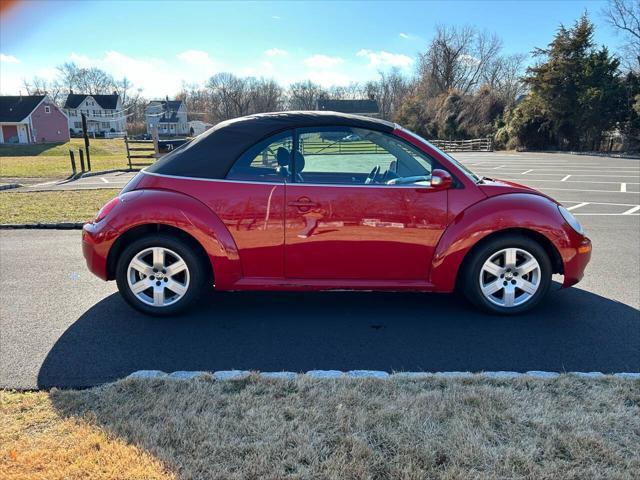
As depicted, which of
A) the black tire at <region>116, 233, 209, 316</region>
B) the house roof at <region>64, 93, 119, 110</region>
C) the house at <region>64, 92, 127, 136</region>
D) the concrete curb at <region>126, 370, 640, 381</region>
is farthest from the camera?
the house roof at <region>64, 93, 119, 110</region>

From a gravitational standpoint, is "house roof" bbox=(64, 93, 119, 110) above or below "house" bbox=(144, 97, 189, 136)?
above

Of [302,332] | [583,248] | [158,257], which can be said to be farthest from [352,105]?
[302,332]

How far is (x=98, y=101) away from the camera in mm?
83750

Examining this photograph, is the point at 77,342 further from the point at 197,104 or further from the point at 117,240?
the point at 197,104

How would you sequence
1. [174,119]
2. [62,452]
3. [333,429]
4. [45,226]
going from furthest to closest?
[174,119]
[45,226]
[333,429]
[62,452]

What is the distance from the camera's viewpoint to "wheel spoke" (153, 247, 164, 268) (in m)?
4.07

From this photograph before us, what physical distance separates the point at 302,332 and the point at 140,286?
4.87 feet

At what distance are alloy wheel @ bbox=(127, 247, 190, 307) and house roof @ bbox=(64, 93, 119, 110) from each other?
90.4 metres

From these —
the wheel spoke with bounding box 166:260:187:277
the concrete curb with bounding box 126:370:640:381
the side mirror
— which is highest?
the side mirror

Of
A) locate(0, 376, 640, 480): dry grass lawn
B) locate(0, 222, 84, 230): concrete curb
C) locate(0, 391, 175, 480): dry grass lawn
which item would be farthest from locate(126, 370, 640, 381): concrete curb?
locate(0, 222, 84, 230): concrete curb

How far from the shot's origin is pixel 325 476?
2166 millimetres

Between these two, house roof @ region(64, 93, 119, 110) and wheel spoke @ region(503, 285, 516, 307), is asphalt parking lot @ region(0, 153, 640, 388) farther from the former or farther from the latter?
house roof @ region(64, 93, 119, 110)

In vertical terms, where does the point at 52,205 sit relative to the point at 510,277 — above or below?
below

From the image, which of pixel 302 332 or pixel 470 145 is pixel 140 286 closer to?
pixel 302 332
